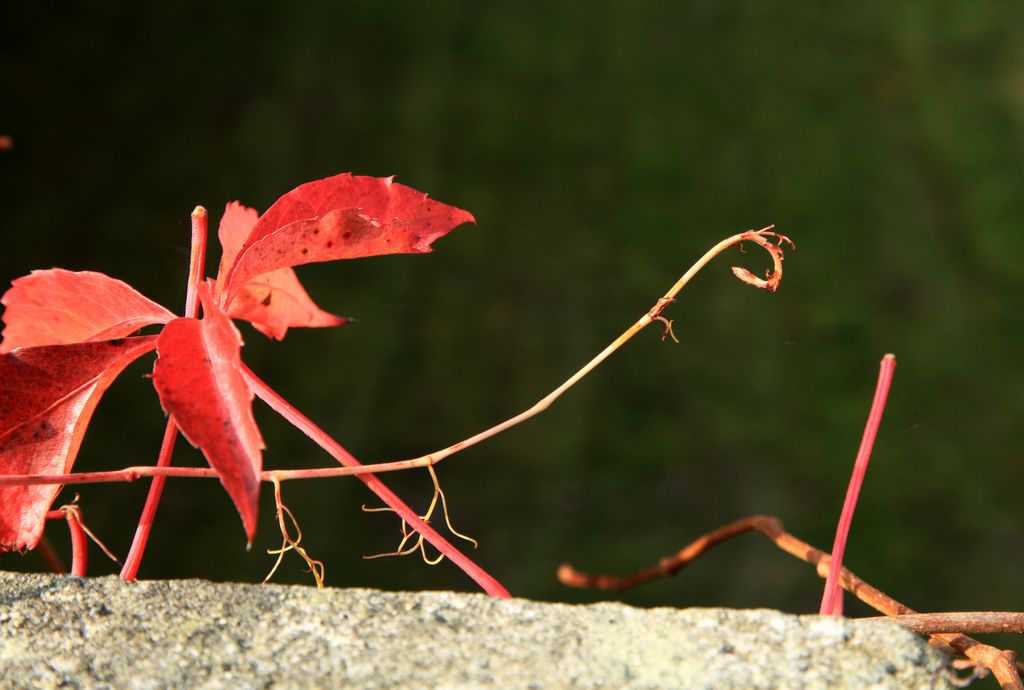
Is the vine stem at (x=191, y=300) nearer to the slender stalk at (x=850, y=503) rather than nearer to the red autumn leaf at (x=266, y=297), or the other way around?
the red autumn leaf at (x=266, y=297)

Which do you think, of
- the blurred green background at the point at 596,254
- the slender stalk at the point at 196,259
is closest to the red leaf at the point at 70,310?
the slender stalk at the point at 196,259

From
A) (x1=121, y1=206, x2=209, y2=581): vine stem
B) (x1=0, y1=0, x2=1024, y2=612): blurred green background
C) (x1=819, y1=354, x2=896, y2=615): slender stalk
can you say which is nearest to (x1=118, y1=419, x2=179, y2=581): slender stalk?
(x1=121, y1=206, x2=209, y2=581): vine stem

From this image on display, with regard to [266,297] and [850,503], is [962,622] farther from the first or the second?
[266,297]

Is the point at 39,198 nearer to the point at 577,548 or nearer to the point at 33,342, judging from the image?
the point at 577,548

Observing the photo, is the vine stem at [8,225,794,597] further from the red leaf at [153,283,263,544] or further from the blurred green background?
the blurred green background

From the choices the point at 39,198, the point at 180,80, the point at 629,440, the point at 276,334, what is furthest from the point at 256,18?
the point at 276,334

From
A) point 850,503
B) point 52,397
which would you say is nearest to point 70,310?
point 52,397

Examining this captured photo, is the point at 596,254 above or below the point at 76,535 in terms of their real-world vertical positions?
above
